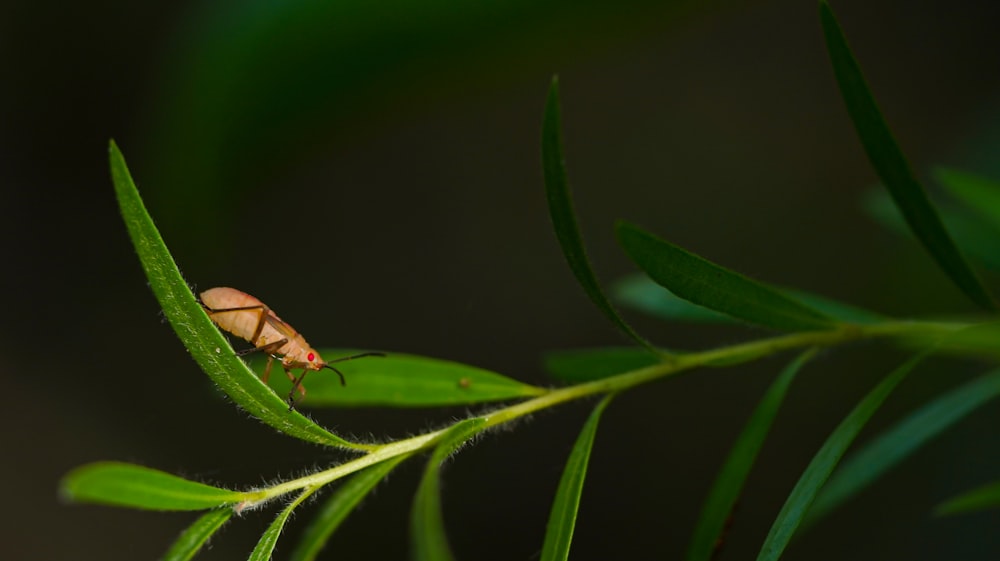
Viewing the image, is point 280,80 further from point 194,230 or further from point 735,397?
point 735,397

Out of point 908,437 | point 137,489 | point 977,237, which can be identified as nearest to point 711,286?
point 908,437

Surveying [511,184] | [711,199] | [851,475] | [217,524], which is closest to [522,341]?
[511,184]

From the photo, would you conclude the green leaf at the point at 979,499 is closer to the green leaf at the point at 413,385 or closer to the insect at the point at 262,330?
the green leaf at the point at 413,385

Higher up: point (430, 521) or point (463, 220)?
point (463, 220)

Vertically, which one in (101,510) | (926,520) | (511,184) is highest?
(511,184)

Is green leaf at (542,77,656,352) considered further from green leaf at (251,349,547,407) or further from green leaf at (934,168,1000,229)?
green leaf at (934,168,1000,229)

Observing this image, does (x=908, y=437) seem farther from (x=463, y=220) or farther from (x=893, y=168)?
(x=463, y=220)

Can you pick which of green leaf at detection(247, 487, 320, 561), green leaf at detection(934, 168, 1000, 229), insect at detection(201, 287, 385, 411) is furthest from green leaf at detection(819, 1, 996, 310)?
green leaf at detection(247, 487, 320, 561)
